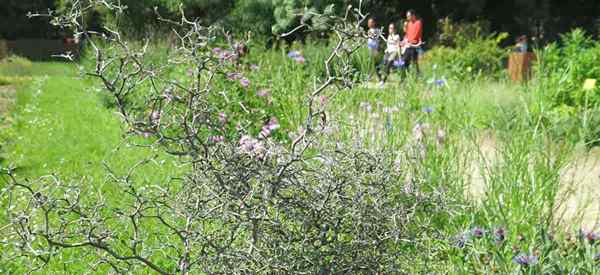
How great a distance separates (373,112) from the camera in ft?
13.5

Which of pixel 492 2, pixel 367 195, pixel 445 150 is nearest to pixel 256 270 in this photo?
pixel 367 195

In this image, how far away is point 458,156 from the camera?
132 inches

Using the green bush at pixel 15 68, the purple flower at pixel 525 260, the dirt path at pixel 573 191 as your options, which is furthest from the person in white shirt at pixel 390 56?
the green bush at pixel 15 68

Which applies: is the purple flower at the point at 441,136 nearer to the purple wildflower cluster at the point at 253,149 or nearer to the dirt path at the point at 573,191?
the dirt path at the point at 573,191

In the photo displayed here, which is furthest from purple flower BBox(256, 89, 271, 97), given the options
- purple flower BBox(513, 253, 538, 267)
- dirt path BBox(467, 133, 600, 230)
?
purple flower BBox(513, 253, 538, 267)

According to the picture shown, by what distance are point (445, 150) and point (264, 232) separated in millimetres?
1631

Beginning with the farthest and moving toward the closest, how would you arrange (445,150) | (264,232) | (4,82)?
(4,82) → (445,150) → (264,232)

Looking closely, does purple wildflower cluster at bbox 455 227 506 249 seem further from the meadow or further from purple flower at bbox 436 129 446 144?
purple flower at bbox 436 129 446 144

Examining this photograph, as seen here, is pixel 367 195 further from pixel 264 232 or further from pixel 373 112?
pixel 373 112

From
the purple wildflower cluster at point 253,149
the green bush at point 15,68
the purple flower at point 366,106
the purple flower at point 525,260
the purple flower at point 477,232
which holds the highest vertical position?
the purple wildflower cluster at point 253,149

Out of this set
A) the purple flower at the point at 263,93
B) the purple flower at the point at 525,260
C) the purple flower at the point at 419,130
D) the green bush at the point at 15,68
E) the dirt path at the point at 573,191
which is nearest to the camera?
the purple flower at the point at 525,260

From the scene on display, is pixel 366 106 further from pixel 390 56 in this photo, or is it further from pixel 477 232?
pixel 390 56

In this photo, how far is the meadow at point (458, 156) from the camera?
7.50ft

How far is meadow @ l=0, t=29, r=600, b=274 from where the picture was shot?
7.50ft
